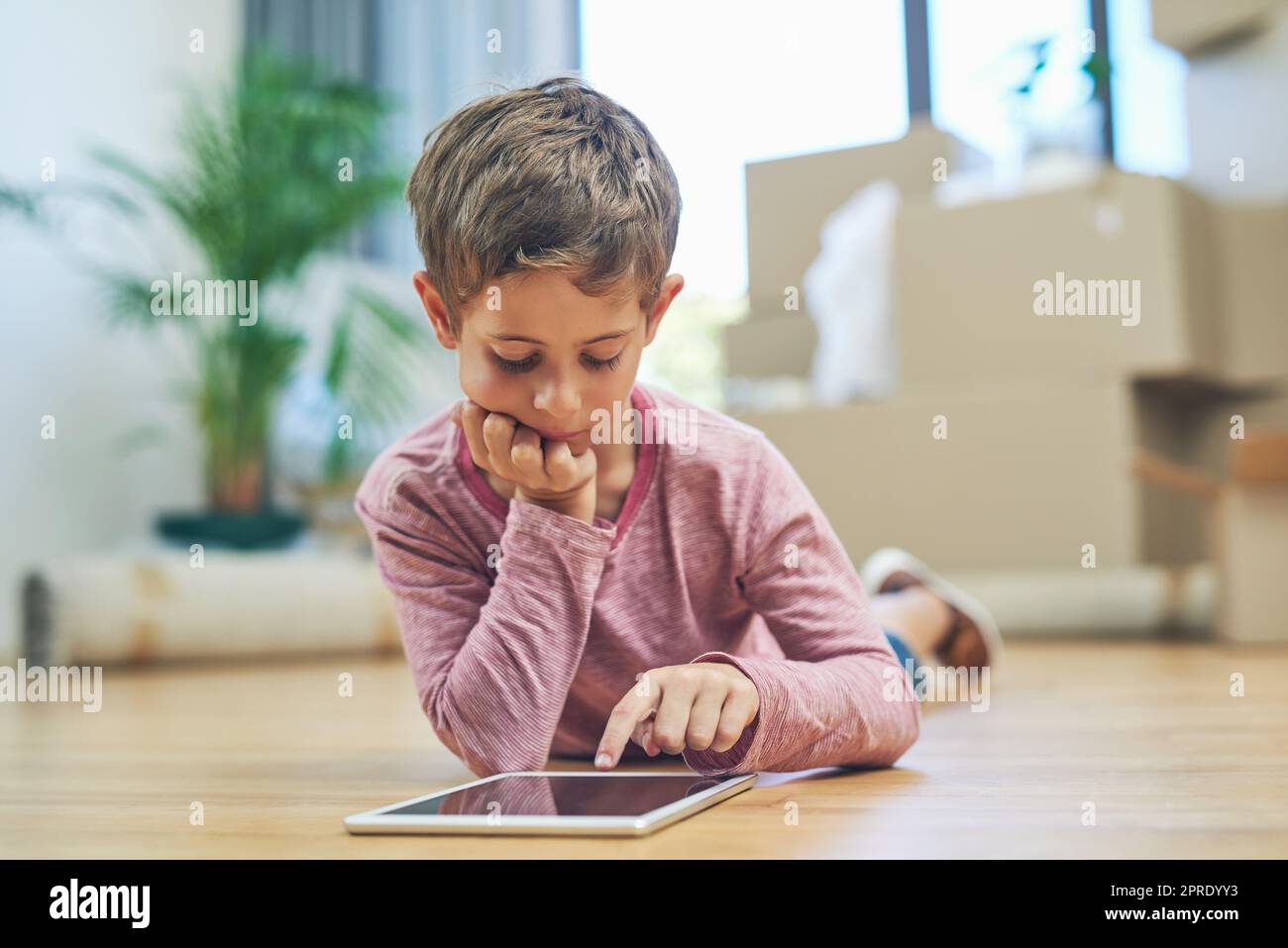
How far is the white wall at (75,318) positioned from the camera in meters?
2.84

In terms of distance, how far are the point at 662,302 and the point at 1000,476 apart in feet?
6.18

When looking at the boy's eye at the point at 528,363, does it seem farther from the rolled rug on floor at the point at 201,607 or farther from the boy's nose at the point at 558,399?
the rolled rug on floor at the point at 201,607

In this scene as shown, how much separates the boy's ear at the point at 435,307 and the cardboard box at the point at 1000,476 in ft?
5.42

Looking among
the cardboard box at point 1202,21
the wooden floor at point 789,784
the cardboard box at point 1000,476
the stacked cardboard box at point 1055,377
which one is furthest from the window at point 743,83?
the wooden floor at point 789,784

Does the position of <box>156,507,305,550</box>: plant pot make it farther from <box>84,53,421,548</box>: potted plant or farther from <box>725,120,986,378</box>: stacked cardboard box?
<box>725,120,986,378</box>: stacked cardboard box

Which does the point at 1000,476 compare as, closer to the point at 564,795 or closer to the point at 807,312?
the point at 807,312

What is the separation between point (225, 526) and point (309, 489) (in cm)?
36

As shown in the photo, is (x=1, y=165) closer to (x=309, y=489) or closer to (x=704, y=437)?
(x=309, y=489)

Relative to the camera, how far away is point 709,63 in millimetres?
2676

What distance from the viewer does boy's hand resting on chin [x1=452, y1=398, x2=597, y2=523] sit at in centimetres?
78

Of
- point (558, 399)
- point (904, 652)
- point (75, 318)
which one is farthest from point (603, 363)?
point (75, 318)

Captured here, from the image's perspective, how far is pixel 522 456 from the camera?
0.78 meters

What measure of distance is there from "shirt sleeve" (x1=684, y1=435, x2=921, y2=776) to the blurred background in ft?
4.14
